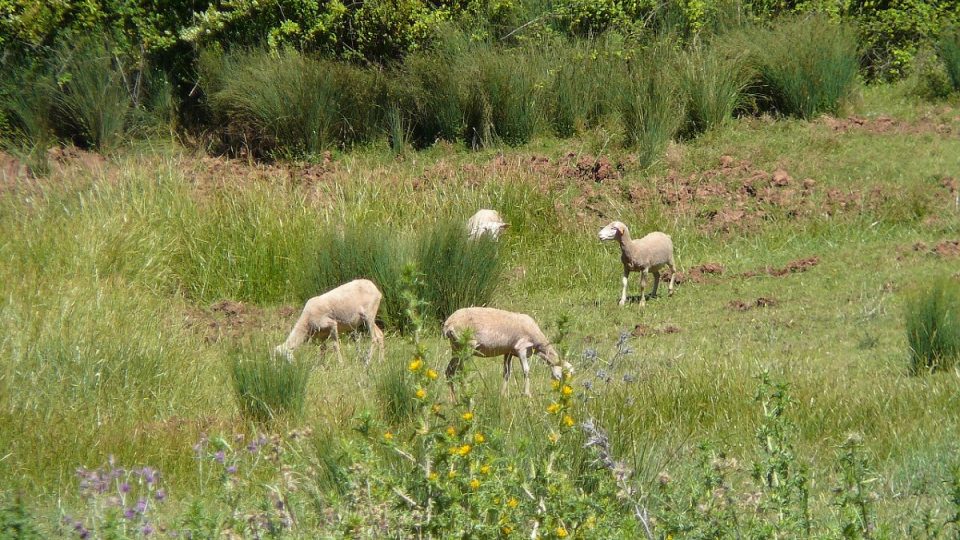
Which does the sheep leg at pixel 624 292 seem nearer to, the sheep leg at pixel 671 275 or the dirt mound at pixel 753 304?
the sheep leg at pixel 671 275

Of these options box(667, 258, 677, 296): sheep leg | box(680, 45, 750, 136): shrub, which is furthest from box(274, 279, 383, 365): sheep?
box(680, 45, 750, 136): shrub

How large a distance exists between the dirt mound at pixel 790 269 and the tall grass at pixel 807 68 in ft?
17.7

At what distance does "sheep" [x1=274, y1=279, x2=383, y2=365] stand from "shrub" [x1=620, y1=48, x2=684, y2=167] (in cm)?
680

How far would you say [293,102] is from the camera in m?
18.8

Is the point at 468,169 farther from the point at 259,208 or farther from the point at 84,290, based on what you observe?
the point at 84,290

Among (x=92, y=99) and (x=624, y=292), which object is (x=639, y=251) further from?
(x=92, y=99)

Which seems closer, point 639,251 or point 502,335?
point 502,335

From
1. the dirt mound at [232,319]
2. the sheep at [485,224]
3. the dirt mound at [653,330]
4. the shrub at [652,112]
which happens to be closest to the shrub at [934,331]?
the dirt mound at [653,330]

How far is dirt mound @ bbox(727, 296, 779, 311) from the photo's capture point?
11.8m

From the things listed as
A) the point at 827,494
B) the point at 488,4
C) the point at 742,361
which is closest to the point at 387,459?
the point at 827,494

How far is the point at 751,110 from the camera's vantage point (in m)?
18.6

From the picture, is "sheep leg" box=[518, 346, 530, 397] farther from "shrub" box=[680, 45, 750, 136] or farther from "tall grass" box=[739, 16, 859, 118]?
"tall grass" box=[739, 16, 859, 118]

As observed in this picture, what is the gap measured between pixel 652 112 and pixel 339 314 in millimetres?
7558

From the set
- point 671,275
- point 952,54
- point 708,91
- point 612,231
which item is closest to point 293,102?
point 708,91
